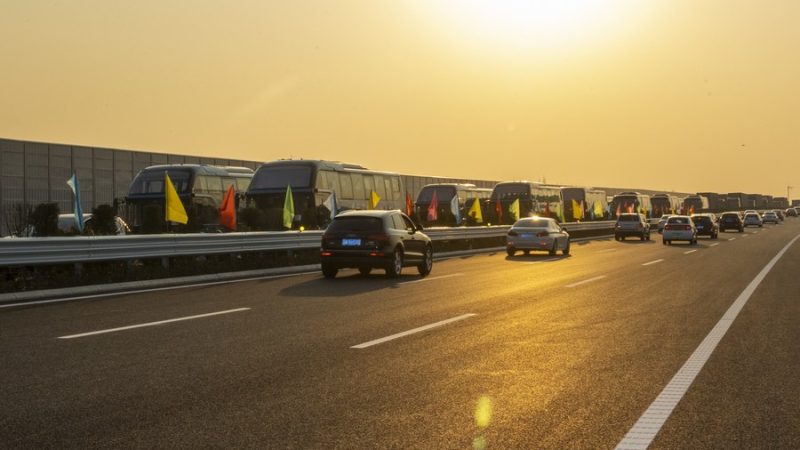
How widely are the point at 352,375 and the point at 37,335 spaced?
4.36m

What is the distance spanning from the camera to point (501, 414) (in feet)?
18.0

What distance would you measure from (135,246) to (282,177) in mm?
13082

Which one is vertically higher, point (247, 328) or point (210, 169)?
point (210, 169)

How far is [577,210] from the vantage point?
196 feet

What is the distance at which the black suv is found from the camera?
1828 centimetres

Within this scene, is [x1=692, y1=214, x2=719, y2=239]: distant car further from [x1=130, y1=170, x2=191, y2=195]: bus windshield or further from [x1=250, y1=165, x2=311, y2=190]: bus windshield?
[x1=130, y1=170, x2=191, y2=195]: bus windshield

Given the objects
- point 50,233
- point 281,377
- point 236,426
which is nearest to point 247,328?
point 281,377

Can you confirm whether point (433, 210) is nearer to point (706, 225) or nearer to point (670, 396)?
point (706, 225)

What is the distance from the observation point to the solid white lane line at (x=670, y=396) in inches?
191

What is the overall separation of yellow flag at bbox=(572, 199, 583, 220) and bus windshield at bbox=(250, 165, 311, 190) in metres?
32.8

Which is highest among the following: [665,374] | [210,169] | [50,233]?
[210,169]

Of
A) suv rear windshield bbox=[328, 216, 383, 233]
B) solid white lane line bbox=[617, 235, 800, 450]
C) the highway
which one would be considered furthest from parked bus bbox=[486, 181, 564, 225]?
solid white lane line bbox=[617, 235, 800, 450]

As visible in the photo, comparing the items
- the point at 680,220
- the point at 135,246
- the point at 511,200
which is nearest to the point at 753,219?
the point at 511,200

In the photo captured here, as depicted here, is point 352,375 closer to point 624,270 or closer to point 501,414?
point 501,414
